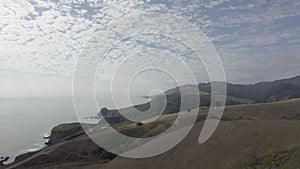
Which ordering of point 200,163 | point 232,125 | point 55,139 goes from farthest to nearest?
point 55,139
point 232,125
point 200,163

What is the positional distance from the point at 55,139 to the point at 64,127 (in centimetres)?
1414

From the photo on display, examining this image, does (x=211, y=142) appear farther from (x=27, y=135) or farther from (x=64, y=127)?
(x=27, y=135)

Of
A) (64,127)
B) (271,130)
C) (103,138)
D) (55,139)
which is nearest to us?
(271,130)

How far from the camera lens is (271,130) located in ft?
114

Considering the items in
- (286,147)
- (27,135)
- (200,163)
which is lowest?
(27,135)

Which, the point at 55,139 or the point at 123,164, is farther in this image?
the point at 55,139

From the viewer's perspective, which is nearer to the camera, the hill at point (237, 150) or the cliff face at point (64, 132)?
Result: the hill at point (237, 150)

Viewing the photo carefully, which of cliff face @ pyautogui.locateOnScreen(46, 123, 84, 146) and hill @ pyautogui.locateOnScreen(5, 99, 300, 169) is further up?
hill @ pyautogui.locateOnScreen(5, 99, 300, 169)

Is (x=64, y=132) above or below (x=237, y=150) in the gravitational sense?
below

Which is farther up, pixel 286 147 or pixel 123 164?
pixel 286 147

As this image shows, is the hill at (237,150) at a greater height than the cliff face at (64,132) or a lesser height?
greater

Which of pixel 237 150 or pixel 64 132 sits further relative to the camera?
pixel 64 132

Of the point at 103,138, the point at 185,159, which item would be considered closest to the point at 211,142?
the point at 185,159

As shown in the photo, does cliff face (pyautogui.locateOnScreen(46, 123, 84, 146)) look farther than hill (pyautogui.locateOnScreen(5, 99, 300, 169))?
Yes
